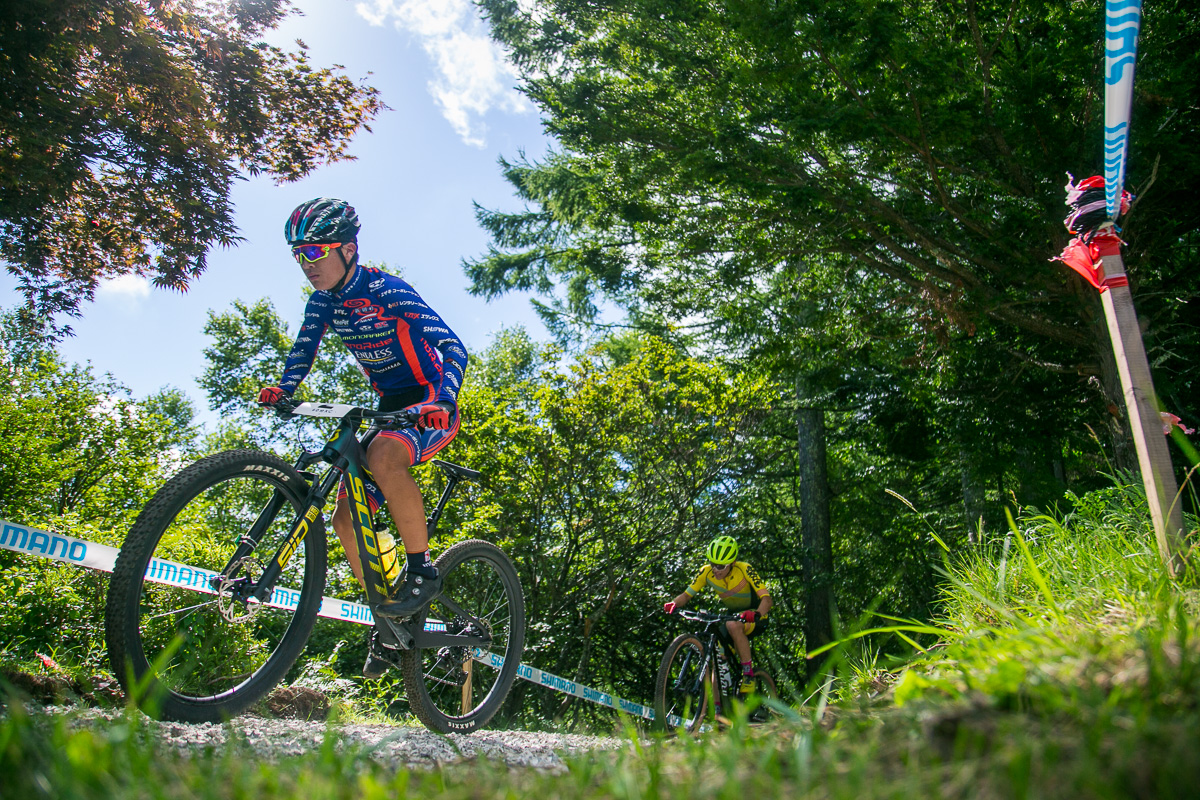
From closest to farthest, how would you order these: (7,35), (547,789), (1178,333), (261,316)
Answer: (547,789) → (7,35) → (1178,333) → (261,316)

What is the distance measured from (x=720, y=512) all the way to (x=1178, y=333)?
7.41 meters

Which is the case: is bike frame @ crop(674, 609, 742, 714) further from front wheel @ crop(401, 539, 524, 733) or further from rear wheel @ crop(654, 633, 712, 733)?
front wheel @ crop(401, 539, 524, 733)

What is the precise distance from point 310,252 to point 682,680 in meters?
5.26

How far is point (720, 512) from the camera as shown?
13.2 metres

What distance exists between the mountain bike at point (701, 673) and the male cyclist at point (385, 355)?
151 inches

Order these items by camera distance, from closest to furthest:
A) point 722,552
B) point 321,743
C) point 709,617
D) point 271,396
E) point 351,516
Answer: point 321,743 → point 271,396 → point 351,516 → point 709,617 → point 722,552

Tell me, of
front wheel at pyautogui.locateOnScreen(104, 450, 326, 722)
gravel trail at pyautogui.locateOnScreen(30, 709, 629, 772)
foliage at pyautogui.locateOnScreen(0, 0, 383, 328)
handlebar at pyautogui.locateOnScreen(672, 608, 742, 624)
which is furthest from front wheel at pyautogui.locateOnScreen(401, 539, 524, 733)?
foliage at pyautogui.locateOnScreen(0, 0, 383, 328)

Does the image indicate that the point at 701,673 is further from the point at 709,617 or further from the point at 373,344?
the point at 373,344

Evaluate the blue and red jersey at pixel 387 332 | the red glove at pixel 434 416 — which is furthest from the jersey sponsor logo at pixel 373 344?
the red glove at pixel 434 416

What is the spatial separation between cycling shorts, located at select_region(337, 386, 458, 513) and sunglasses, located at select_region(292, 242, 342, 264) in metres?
0.75

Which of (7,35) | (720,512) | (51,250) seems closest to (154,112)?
(7,35)

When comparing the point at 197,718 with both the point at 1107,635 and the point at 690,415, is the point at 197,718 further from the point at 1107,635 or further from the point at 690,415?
the point at 690,415

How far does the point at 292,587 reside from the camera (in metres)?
3.87

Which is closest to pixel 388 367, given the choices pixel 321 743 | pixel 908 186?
pixel 321 743
